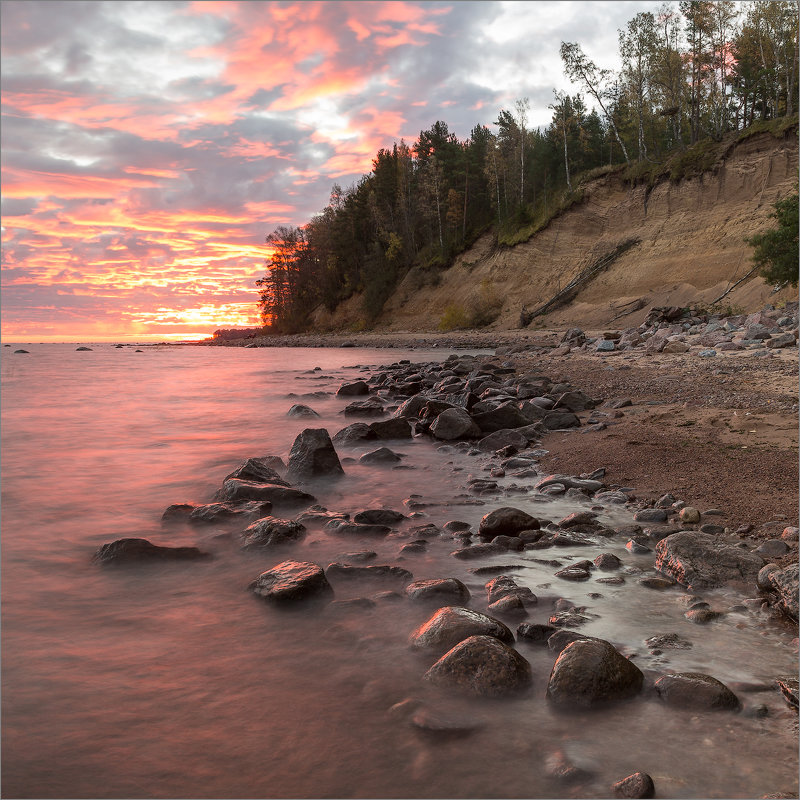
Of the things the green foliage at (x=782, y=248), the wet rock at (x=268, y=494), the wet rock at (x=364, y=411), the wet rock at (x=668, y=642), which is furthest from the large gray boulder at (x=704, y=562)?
the green foliage at (x=782, y=248)

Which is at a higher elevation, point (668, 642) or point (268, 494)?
point (268, 494)

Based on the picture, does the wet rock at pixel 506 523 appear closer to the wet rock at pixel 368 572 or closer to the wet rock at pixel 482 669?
the wet rock at pixel 368 572

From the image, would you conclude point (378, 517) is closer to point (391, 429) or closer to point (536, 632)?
point (536, 632)

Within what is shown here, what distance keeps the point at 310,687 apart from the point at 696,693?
1701 mm

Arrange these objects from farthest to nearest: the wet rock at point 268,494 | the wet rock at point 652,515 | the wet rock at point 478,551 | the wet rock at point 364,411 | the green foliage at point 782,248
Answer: the green foliage at point 782,248, the wet rock at point 364,411, the wet rock at point 268,494, the wet rock at point 652,515, the wet rock at point 478,551

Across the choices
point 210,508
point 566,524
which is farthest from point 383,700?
point 210,508

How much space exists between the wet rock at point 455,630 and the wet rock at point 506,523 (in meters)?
1.51

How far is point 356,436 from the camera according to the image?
8547mm

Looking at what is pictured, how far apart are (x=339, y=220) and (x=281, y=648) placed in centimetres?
6470

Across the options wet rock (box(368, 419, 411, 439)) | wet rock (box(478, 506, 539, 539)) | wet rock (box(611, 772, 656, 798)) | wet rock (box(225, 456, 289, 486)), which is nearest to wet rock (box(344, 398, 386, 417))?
wet rock (box(368, 419, 411, 439))

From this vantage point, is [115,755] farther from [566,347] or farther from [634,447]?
[566,347]

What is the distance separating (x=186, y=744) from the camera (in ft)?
7.38

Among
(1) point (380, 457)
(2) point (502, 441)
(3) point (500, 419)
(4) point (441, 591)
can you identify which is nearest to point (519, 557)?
(4) point (441, 591)

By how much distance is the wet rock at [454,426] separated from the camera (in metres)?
8.23
